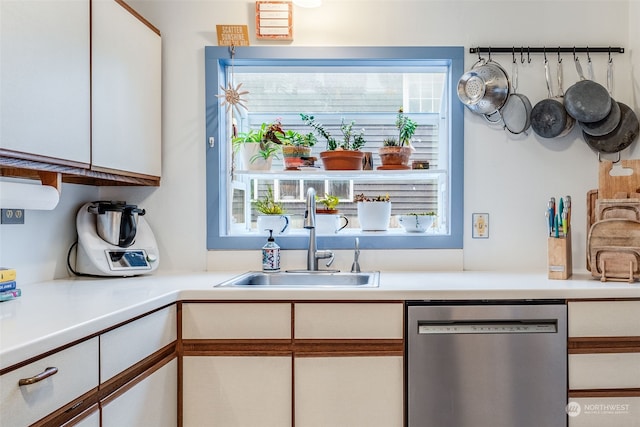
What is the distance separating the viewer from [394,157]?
221 centimetres

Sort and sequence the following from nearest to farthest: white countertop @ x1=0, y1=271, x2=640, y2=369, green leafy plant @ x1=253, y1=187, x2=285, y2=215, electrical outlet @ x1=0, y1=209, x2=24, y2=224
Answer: white countertop @ x1=0, y1=271, x2=640, y2=369
electrical outlet @ x1=0, y1=209, x2=24, y2=224
green leafy plant @ x1=253, y1=187, x2=285, y2=215

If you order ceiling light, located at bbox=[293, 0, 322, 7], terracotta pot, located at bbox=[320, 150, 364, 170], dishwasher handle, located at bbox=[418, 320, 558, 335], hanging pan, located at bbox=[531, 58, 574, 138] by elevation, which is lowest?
dishwasher handle, located at bbox=[418, 320, 558, 335]

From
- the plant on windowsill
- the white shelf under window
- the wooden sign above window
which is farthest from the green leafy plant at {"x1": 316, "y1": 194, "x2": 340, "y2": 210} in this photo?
the wooden sign above window

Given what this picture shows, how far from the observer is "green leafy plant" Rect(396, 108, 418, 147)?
230cm

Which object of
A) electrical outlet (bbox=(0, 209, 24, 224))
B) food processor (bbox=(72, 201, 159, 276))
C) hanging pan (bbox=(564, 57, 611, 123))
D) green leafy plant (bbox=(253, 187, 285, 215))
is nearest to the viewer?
electrical outlet (bbox=(0, 209, 24, 224))

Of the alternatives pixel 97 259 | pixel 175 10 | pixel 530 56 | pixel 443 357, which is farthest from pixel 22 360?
pixel 530 56

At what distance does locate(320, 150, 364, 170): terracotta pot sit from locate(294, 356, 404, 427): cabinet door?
3.31 feet

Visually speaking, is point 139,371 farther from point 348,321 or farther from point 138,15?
point 138,15

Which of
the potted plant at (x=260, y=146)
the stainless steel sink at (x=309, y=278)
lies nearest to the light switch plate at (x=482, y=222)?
the stainless steel sink at (x=309, y=278)

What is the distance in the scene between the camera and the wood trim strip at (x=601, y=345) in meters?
1.63

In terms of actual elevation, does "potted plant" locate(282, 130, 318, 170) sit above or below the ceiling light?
below

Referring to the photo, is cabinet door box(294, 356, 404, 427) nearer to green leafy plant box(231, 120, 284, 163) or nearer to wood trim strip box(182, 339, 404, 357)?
wood trim strip box(182, 339, 404, 357)

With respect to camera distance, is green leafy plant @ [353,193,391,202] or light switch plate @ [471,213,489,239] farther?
green leafy plant @ [353,193,391,202]

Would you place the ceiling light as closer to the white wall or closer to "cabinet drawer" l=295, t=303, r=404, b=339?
the white wall
